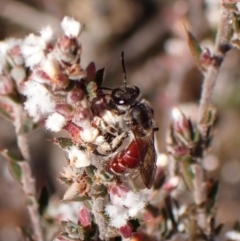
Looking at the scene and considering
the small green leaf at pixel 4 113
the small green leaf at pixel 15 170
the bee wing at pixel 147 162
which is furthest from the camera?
the small green leaf at pixel 15 170

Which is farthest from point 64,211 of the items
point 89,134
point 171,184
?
point 89,134

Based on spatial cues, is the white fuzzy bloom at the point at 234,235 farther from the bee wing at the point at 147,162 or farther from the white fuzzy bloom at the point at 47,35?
the white fuzzy bloom at the point at 47,35

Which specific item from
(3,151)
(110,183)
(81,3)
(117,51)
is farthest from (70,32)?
(81,3)

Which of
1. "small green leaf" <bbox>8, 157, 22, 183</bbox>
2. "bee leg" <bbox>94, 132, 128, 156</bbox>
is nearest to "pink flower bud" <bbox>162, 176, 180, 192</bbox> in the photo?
"small green leaf" <bbox>8, 157, 22, 183</bbox>

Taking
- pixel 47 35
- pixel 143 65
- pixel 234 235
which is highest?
pixel 143 65

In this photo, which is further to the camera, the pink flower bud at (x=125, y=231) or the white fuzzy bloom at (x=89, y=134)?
the pink flower bud at (x=125, y=231)

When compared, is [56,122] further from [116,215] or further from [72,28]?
[116,215]

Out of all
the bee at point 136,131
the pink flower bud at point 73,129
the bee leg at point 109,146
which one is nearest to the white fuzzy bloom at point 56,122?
the pink flower bud at point 73,129
